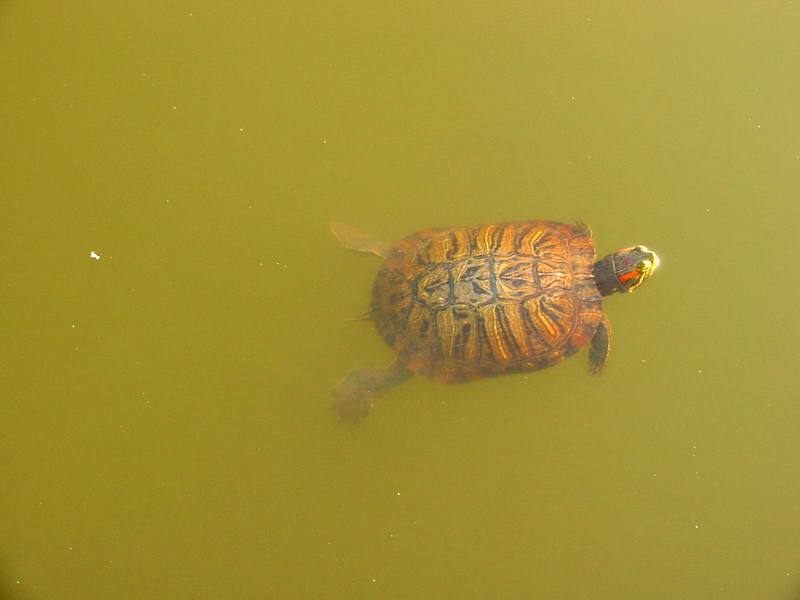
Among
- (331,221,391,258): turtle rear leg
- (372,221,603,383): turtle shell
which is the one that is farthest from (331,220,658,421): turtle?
(331,221,391,258): turtle rear leg

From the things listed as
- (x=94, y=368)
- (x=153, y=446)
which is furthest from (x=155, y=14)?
(x=153, y=446)

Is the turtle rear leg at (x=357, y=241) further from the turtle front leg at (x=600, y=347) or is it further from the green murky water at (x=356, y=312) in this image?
the turtle front leg at (x=600, y=347)

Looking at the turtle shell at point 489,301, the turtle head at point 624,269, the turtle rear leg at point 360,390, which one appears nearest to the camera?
the turtle shell at point 489,301

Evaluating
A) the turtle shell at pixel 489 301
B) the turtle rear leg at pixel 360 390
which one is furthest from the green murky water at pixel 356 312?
the turtle shell at pixel 489 301

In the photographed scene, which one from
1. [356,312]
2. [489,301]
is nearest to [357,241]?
[356,312]

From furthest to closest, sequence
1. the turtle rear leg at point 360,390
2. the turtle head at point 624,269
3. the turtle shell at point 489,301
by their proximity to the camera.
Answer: the turtle rear leg at point 360,390 → the turtle head at point 624,269 → the turtle shell at point 489,301

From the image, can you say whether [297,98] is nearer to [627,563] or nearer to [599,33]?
[599,33]
